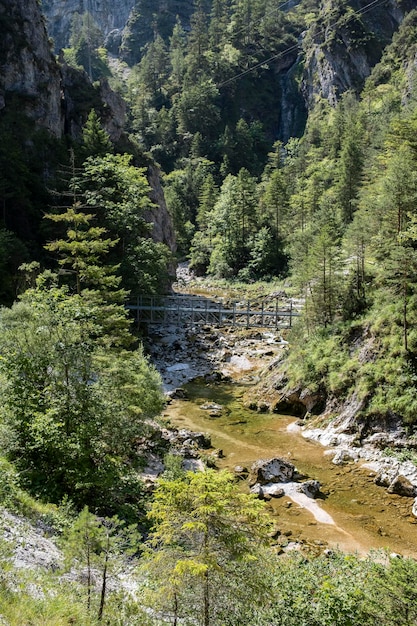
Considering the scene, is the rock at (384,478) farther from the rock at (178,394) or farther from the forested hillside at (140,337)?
the rock at (178,394)

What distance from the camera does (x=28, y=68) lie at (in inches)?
1563

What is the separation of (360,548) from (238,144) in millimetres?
88685

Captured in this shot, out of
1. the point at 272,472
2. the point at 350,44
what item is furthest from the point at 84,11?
the point at 272,472

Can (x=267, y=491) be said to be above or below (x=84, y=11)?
below

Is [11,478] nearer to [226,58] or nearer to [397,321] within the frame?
[397,321]

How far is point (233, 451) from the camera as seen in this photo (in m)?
19.3

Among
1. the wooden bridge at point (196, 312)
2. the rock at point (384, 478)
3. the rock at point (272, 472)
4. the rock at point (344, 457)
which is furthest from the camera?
the wooden bridge at point (196, 312)

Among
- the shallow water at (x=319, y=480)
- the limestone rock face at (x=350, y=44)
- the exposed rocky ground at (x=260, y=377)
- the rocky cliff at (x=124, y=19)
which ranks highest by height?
the rocky cliff at (x=124, y=19)

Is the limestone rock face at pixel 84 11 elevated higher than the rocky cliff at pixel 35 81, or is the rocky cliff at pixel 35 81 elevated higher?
the limestone rock face at pixel 84 11

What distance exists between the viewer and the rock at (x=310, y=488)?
15484 mm

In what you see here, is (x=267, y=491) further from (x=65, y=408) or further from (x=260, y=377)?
(x=260, y=377)

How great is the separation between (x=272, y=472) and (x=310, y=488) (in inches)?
56.4

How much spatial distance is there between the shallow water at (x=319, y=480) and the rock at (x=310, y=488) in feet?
1.00

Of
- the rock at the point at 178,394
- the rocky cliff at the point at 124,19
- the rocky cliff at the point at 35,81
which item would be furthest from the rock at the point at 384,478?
the rocky cliff at the point at 124,19
